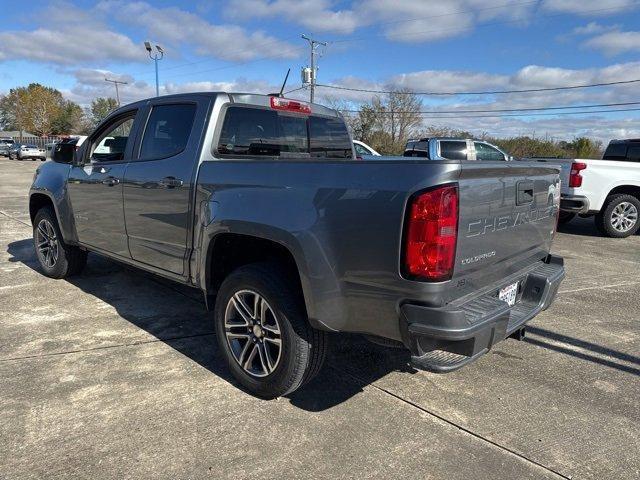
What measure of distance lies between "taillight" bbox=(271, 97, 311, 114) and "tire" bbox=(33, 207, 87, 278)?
3.04m

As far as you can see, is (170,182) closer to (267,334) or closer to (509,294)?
(267,334)

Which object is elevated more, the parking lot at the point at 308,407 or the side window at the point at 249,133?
the side window at the point at 249,133

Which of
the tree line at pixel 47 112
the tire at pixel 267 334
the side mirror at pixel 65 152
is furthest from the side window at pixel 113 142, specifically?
the tree line at pixel 47 112

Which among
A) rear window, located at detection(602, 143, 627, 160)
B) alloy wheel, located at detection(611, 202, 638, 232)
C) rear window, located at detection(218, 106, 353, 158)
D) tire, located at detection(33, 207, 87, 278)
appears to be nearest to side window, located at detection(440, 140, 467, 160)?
rear window, located at detection(602, 143, 627, 160)

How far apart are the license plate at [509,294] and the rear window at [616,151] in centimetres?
941

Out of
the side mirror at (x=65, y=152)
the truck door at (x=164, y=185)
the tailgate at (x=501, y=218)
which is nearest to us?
the tailgate at (x=501, y=218)

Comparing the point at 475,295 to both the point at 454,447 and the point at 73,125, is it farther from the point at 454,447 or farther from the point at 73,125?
the point at 73,125

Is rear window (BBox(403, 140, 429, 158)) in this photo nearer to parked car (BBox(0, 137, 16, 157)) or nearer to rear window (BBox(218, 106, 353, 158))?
rear window (BBox(218, 106, 353, 158))

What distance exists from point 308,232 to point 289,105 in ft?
5.94

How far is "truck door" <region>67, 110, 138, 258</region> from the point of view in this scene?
171 inches

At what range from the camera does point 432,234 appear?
94.2 inches

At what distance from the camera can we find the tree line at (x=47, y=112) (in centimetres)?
8762

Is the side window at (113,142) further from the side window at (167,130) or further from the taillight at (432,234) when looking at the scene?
the taillight at (432,234)

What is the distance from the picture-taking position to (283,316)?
9.69ft
